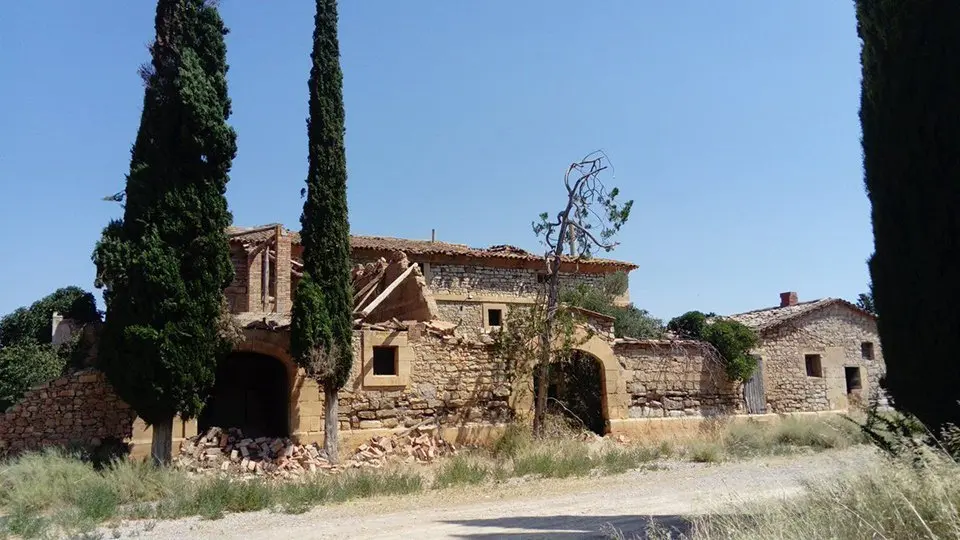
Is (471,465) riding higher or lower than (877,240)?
lower

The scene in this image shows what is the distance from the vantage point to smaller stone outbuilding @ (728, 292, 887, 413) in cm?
2086

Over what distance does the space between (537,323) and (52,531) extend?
400 inches

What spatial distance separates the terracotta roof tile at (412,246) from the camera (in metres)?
21.0

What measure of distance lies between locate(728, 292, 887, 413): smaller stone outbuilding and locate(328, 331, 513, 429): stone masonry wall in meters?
7.93

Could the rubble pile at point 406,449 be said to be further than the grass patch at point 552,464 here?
Yes

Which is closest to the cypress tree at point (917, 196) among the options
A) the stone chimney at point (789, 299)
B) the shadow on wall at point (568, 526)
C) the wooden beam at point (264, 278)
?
the shadow on wall at point (568, 526)

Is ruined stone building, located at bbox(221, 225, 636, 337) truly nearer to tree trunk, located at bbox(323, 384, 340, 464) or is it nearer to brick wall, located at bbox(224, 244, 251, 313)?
brick wall, located at bbox(224, 244, 251, 313)

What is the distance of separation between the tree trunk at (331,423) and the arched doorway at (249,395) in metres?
2.03

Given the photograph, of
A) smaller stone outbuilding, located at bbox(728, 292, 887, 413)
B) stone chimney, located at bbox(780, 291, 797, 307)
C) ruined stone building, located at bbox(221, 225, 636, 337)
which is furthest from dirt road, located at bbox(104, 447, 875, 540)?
stone chimney, located at bbox(780, 291, 797, 307)

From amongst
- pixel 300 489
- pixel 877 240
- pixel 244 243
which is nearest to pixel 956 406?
pixel 877 240

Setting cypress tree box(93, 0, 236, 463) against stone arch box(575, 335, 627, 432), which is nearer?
cypress tree box(93, 0, 236, 463)

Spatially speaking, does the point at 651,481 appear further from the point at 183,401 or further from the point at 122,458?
the point at 122,458

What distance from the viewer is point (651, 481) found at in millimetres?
11391

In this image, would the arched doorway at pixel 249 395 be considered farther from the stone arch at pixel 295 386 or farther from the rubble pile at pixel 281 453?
the rubble pile at pixel 281 453
